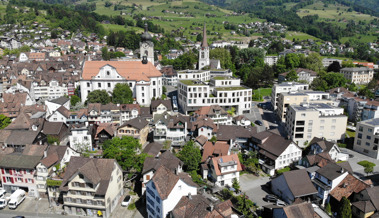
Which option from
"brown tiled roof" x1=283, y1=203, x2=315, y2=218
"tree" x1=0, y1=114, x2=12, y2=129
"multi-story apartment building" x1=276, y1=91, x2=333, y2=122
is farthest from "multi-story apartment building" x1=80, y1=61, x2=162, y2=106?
"brown tiled roof" x1=283, y1=203, x2=315, y2=218

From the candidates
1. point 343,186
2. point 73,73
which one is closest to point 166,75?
point 73,73

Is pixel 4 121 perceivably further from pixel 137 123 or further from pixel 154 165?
pixel 154 165

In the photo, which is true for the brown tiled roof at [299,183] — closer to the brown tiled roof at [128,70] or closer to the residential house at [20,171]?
the residential house at [20,171]

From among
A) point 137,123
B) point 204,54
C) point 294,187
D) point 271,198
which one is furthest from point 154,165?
point 204,54

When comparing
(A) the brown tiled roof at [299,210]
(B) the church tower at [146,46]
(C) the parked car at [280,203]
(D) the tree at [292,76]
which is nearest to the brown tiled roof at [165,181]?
(A) the brown tiled roof at [299,210]

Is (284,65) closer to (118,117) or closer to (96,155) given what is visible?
(118,117)

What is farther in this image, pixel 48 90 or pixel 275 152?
pixel 48 90
